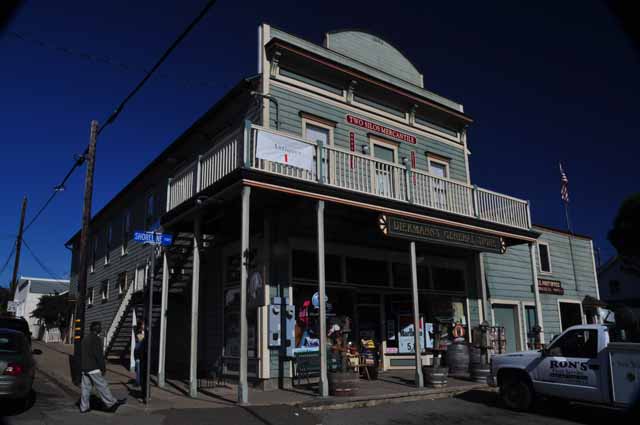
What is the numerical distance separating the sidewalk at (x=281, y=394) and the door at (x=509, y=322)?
20.3ft

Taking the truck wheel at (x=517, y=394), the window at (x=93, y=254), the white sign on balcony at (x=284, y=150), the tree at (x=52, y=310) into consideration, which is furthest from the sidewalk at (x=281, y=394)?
the tree at (x=52, y=310)

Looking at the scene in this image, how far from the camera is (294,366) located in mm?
13484

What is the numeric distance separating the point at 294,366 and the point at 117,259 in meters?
15.0

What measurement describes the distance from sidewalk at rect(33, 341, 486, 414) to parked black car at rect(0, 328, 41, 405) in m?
1.89

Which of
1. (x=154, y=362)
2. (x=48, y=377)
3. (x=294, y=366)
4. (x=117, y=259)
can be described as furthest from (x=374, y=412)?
(x=117, y=259)

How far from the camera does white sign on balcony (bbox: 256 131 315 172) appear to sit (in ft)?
38.1

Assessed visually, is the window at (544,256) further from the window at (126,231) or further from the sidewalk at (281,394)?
the window at (126,231)

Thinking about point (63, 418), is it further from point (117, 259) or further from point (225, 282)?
point (117, 259)

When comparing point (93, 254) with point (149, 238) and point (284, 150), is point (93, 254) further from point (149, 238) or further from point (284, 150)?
point (284, 150)

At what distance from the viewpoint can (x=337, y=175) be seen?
1387 centimetres

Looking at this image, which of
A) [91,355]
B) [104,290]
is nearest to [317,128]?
[91,355]

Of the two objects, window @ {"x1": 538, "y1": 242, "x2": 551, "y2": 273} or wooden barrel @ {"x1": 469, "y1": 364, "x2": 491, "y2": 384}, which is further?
window @ {"x1": 538, "y1": 242, "x2": 551, "y2": 273}

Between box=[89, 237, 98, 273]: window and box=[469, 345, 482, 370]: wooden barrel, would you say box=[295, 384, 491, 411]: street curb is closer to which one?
box=[469, 345, 482, 370]: wooden barrel

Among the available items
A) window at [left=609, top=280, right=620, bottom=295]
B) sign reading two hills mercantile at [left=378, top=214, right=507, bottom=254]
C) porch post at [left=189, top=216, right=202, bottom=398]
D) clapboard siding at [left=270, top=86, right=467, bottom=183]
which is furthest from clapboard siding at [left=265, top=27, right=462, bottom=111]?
window at [left=609, top=280, right=620, bottom=295]
